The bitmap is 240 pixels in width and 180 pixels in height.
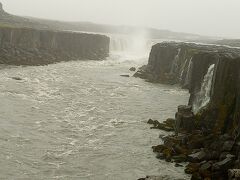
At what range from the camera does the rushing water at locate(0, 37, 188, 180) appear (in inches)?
747

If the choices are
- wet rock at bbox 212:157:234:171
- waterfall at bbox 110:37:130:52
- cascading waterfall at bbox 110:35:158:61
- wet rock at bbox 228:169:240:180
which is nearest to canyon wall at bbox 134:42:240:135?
wet rock at bbox 212:157:234:171

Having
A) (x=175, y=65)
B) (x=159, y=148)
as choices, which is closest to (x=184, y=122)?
(x=159, y=148)

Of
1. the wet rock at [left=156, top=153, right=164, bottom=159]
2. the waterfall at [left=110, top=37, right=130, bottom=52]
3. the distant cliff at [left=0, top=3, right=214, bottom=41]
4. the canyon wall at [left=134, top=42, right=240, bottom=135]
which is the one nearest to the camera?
the wet rock at [left=156, top=153, right=164, bottom=159]

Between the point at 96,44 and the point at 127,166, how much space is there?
187ft

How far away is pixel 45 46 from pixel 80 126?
38.3m

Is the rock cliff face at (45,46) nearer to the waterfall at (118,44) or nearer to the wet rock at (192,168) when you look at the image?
the waterfall at (118,44)

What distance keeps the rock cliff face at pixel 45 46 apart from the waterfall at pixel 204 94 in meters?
28.2

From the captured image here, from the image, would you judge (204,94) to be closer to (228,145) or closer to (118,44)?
(228,145)

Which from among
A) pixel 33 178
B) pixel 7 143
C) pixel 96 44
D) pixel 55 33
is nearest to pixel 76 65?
pixel 55 33

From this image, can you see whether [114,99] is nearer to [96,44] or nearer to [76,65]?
[76,65]

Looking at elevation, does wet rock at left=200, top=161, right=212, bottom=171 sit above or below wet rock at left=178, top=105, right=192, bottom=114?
below

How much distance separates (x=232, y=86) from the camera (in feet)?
78.8

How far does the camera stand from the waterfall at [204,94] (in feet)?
89.8

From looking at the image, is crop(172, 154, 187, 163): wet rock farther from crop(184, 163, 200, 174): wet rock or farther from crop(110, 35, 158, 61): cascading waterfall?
crop(110, 35, 158, 61): cascading waterfall
